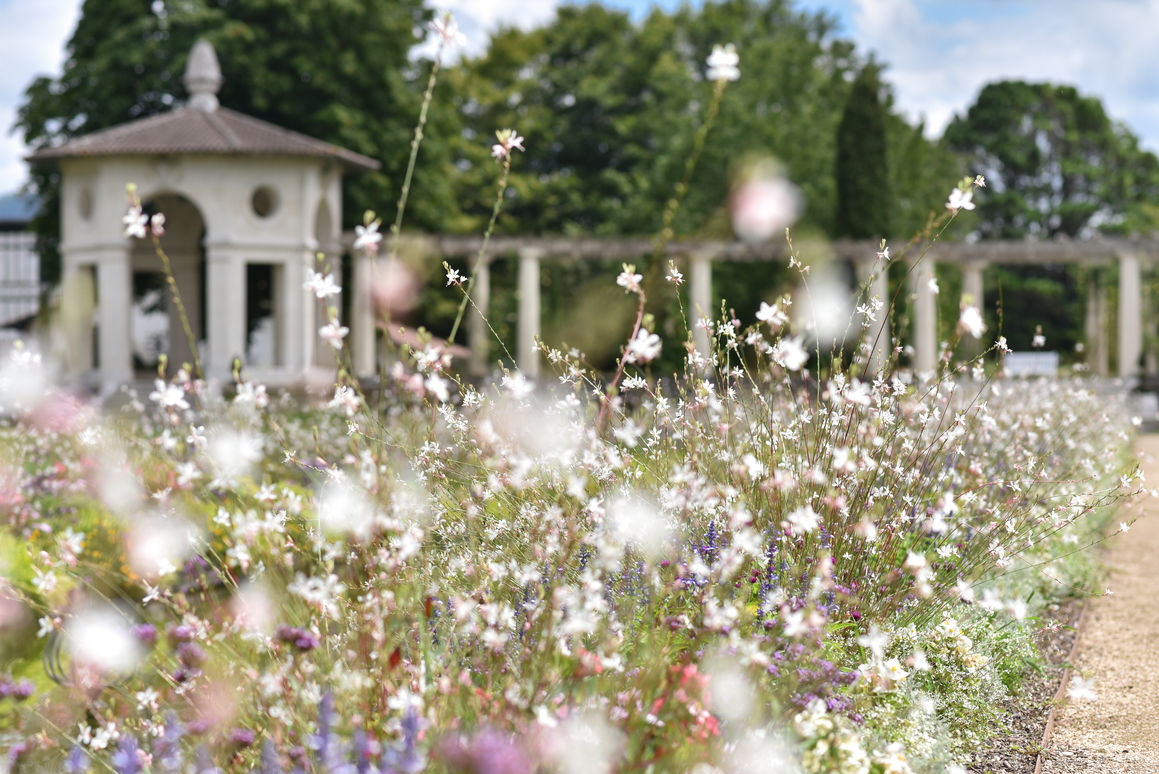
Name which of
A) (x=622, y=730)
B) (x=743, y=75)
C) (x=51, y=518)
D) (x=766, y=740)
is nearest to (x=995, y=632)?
(x=766, y=740)

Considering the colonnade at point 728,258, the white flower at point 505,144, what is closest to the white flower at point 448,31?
the white flower at point 505,144

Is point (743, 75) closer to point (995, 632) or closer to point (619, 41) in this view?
point (619, 41)

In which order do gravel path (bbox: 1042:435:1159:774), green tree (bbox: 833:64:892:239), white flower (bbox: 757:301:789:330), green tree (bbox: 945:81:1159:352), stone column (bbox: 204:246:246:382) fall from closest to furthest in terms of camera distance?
white flower (bbox: 757:301:789:330) < gravel path (bbox: 1042:435:1159:774) < stone column (bbox: 204:246:246:382) < green tree (bbox: 833:64:892:239) < green tree (bbox: 945:81:1159:352)

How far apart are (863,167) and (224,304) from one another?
1266 cm

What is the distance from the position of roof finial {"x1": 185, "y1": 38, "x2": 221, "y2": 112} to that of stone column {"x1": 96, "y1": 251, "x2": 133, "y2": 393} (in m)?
2.65

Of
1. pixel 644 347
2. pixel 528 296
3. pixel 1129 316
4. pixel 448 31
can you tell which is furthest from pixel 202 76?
pixel 1129 316

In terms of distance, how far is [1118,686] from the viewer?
4809 millimetres

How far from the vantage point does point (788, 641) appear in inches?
141

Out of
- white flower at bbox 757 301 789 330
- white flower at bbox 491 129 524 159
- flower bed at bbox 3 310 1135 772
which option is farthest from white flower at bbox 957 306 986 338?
white flower at bbox 491 129 524 159

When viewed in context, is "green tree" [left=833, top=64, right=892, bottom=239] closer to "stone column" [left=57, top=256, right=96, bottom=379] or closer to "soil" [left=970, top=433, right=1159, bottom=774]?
"stone column" [left=57, top=256, right=96, bottom=379]

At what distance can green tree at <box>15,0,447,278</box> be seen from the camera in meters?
20.0

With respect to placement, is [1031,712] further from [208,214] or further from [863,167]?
[863,167]

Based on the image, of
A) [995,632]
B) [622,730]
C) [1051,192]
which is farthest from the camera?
[1051,192]

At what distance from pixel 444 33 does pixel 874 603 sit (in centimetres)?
251
